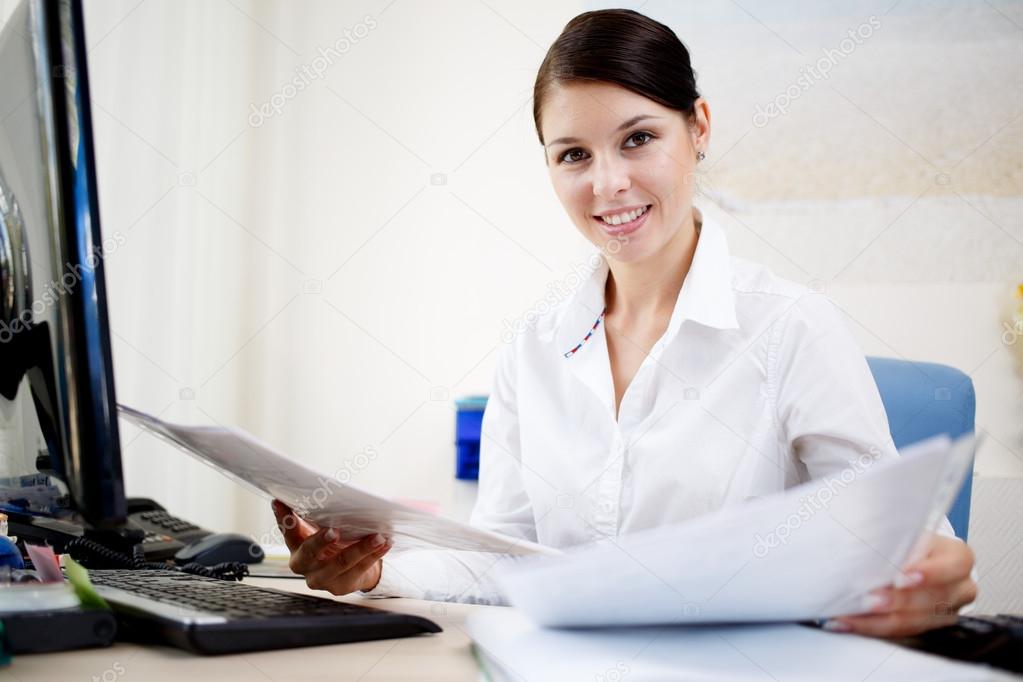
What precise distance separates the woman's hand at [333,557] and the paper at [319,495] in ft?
0.12

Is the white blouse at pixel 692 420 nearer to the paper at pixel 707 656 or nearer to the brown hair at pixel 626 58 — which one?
the brown hair at pixel 626 58

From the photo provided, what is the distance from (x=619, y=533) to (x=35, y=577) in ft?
2.57

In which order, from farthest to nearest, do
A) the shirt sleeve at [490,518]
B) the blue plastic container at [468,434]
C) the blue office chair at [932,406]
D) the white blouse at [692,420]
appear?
the blue plastic container at [468,434]
the blue office chair at [932,406]
the white blouse at [692,420]
the shirt sleeve at [490,518]

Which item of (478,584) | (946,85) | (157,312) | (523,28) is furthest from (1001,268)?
(157,312)

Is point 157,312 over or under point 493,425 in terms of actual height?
over

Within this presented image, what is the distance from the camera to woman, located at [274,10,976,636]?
1166mm

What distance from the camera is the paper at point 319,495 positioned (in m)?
0.67

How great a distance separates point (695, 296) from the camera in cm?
130

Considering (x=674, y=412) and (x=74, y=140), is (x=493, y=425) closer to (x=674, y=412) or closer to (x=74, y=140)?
(x=674, y=412)

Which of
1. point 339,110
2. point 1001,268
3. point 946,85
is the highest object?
point 946,85

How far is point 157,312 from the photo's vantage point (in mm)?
2482

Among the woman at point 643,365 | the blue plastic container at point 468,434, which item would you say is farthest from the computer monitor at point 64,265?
the blue plastic container at point 468,434

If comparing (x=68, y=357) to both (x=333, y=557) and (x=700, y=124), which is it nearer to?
(x=333, y=557)

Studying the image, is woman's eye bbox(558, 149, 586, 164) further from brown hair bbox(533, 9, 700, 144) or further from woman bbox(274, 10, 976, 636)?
brown hair bbox(533, 9, 700, 144)
